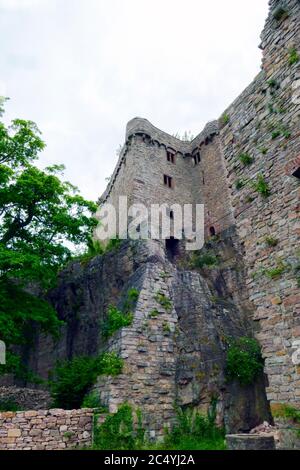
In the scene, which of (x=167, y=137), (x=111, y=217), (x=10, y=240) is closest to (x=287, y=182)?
(x=10, y=240)

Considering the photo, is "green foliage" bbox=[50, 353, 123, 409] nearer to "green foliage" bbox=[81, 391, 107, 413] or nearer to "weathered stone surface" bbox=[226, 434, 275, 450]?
"green foliage" bbox=[81, 391, 107, 413]

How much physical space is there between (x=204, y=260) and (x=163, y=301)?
859 cm

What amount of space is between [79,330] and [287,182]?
1313 cm

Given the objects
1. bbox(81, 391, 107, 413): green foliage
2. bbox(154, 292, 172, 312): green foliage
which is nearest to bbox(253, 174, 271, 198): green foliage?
bbox(154, 292, 172, 312): green foliage

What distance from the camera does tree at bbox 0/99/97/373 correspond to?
13.4 m

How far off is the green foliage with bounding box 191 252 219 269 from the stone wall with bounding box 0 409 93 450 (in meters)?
12.2

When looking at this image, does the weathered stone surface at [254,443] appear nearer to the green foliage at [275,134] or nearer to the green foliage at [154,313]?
the green foliage at [154,313]

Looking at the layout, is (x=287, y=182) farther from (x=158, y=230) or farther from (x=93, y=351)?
(x=158, y=230)

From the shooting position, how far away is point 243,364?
37.2 ft

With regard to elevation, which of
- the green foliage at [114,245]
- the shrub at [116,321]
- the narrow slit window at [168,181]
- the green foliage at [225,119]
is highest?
the narrow slit window at [168,181]

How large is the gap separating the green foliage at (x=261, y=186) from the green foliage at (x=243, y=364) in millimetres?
6563

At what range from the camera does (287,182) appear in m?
6.53

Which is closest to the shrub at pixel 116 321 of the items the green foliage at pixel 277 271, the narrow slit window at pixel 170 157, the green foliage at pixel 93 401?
the green foliage at pixel 93 401

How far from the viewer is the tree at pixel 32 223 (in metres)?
13.4
